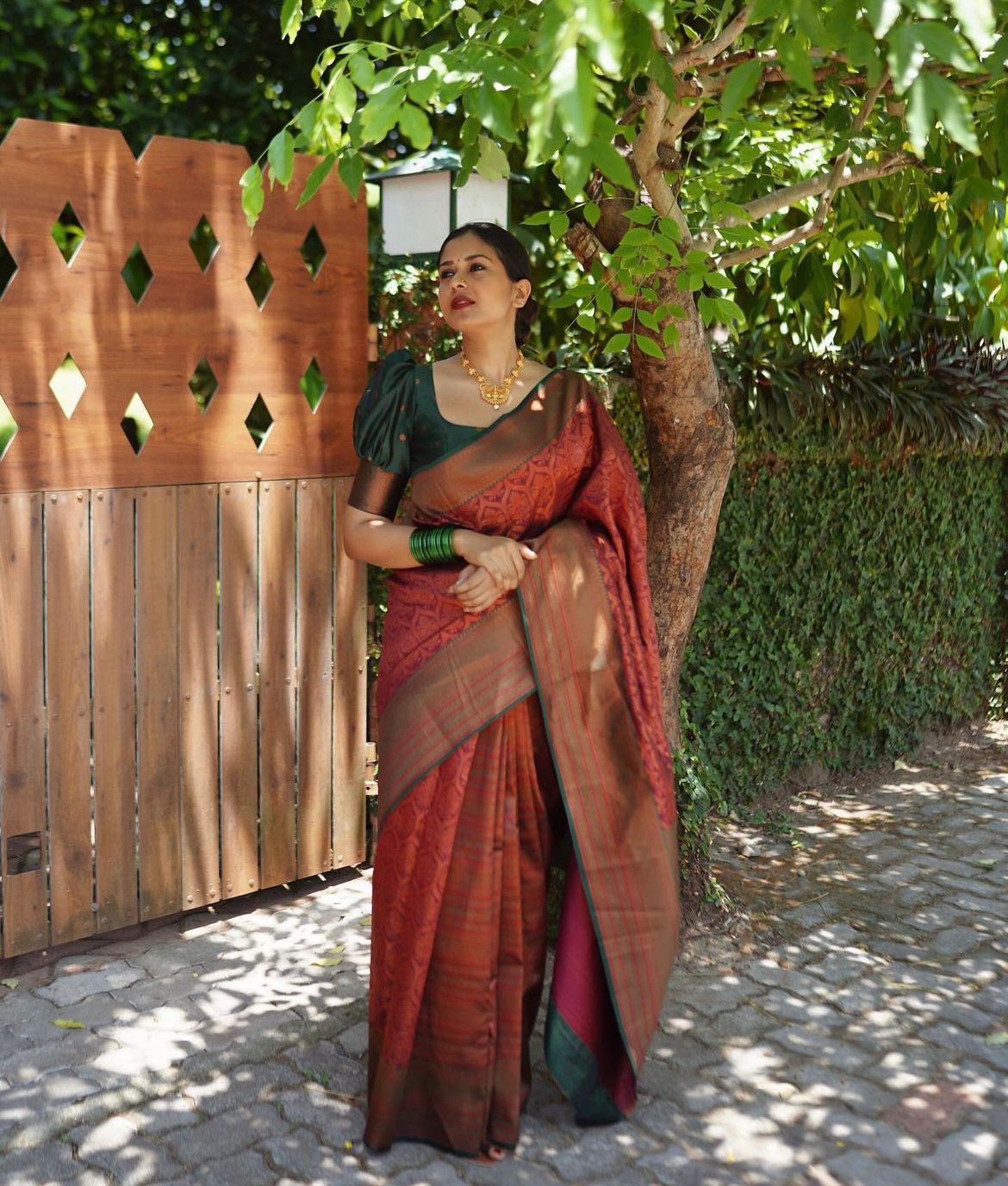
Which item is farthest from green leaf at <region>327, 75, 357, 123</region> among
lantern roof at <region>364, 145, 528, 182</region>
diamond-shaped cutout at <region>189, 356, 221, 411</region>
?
→ diamond-shaped cutout at <region>189, 356, 221, 411</region>

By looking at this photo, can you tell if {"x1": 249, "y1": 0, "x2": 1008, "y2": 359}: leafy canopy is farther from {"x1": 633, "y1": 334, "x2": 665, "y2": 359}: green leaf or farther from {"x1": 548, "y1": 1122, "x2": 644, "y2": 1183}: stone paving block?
{"x1": 548, "y1": 1122, "x2": 644, "y2": 1183}: stone paving block

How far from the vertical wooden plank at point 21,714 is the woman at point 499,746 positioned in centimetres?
103

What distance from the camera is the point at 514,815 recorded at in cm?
304

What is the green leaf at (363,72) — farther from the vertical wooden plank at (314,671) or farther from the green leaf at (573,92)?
the vertical wooden plank at (314,671)

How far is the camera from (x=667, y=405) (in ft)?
13.0

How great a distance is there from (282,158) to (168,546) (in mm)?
1578

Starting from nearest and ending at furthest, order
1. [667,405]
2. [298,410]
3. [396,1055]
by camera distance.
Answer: [396,1055] < [667,405] < [298,410]

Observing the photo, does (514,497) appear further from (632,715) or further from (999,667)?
(999,667)

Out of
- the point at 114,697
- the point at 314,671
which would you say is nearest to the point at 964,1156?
the point at 314,671

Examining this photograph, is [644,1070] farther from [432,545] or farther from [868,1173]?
[432,545]

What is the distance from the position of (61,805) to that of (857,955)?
94.7 inches

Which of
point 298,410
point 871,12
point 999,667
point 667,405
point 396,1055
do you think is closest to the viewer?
point 871,12

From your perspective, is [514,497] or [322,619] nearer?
[514,497]

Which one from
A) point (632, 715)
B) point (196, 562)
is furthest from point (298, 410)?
point (632, 715)
